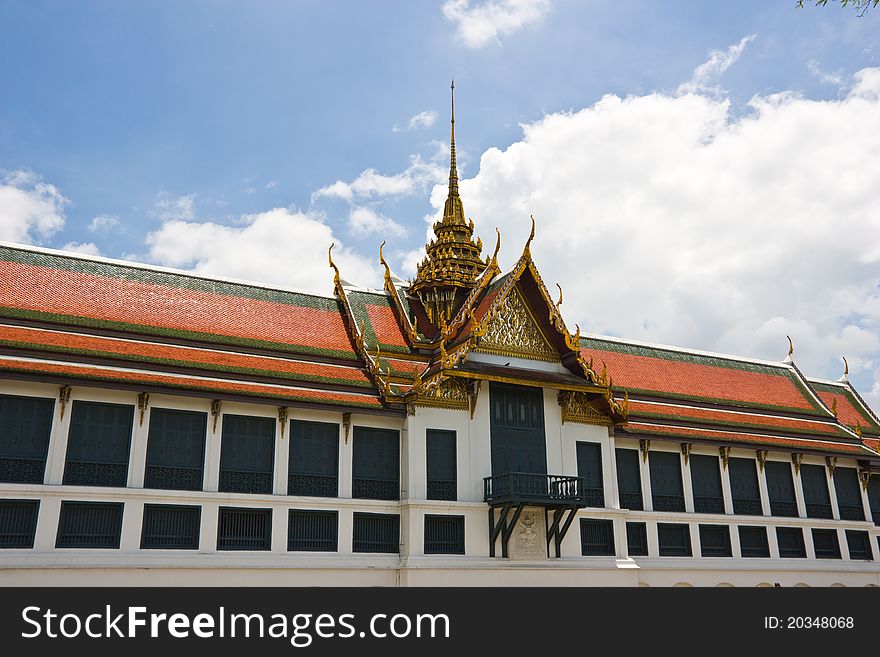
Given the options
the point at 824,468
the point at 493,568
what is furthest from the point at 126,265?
the point at 824,468

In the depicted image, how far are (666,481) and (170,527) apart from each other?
715 inches

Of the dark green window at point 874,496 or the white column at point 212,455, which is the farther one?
the dark green window at point 874,496

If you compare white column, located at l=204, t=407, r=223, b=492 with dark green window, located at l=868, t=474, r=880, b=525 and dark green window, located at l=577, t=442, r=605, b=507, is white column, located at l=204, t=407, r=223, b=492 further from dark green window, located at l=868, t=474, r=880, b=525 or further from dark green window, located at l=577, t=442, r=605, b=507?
dark green window, located at l=868, t=474, r=880, b=525

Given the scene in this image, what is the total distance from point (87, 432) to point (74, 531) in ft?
8.67

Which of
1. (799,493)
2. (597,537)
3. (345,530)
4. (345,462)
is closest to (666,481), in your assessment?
(597,537)

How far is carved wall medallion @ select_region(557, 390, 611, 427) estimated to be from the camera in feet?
93.7

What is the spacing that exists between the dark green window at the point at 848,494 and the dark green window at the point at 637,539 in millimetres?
10075

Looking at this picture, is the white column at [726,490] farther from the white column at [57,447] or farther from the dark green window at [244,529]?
the white column at [57,447]

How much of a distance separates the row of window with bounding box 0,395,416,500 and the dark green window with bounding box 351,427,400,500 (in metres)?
0.03

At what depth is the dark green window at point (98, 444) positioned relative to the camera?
21.6 meters

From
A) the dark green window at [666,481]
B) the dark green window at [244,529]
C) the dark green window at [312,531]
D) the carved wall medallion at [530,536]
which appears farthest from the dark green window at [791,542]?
the dark green window at [244,529]

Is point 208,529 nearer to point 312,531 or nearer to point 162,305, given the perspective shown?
point 312,531

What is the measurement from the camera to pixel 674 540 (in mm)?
29812
